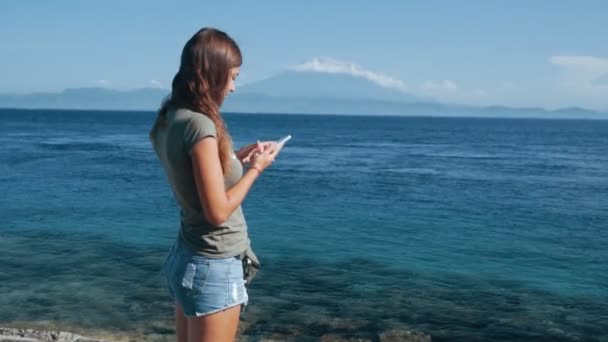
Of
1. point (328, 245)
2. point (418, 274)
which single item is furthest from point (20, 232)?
point (418, 274)

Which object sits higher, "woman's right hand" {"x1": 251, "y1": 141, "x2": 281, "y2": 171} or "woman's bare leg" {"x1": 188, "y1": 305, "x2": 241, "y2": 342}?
"woman's right hand" {"x1": 251, "y1": 141, "x2": 281, "y2": 171}

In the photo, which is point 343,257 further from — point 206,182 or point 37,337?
point 206,182

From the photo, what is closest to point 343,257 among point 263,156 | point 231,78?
point 263,156

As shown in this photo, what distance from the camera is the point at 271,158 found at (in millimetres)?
3424

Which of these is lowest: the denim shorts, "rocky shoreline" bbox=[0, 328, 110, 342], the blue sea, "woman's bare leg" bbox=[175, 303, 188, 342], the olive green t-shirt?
the blue sea

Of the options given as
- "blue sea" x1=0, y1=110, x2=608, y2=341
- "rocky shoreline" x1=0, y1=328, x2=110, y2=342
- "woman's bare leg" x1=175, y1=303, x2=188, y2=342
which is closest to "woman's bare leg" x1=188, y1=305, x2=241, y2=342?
"woman's bare leg" x1=175, y1=303, x2=188, y2=342

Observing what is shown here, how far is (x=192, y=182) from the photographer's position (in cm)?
312

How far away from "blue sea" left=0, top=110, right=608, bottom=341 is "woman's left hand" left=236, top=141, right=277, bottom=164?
21.9ft

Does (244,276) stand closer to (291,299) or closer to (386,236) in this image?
(291,299)

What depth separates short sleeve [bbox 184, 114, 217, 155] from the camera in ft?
9.78

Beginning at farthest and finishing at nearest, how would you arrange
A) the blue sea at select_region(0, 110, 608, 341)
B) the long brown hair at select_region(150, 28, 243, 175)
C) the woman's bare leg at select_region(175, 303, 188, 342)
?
the blue sea at select_region(0, 110, 608, 341), the woman's bare leg at select_region(175, 303, 188, 342), the long brown hair at select_region(150, 28, 243, 175)

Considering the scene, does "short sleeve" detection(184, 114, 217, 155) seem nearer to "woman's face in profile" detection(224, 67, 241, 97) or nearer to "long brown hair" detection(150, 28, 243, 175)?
"long brown hair" detection(150, 28, 243, 175)

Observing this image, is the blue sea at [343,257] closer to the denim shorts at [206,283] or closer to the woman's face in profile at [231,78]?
the denim shorts at [206,283]

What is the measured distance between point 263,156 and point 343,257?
12.9 meters
